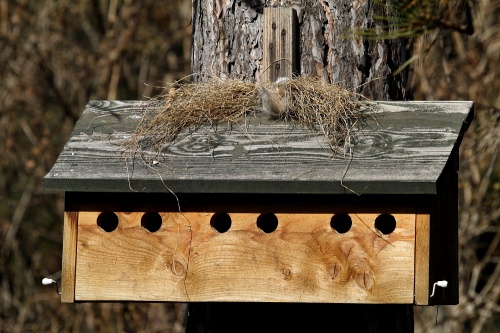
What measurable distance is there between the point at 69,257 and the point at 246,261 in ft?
1.76

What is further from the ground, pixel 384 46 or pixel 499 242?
pixel 384 46

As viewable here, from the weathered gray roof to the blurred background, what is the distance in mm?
3363

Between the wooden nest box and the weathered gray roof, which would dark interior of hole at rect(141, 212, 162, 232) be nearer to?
the wooden nest box

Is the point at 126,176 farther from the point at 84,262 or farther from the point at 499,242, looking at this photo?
the point at 499,242

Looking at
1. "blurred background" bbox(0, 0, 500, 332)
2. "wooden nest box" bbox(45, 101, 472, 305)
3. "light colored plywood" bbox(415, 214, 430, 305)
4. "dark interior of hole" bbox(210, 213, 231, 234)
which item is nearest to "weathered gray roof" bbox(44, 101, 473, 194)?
"wooden nest box" bbox(45, 101, 472, 305)

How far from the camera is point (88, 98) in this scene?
278 inches

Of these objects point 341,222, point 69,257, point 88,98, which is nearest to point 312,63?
point 341,222

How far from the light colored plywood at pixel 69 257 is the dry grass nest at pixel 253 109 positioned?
279 mm

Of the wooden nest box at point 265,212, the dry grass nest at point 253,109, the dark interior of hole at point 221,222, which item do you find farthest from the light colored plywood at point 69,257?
the dark interior of hole at point 221,222

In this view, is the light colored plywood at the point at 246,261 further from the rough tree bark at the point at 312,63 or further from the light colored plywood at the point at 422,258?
the rough tree bark at the point at 312,63

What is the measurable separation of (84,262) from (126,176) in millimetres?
306

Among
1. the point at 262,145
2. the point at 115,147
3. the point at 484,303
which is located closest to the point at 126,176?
the point at 115,147

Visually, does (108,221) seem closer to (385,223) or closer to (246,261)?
(246,261)

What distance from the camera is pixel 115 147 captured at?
2893 millimetres
